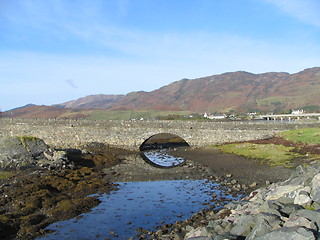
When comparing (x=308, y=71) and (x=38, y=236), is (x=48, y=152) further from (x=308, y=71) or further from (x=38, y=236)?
(x=308, y=71)

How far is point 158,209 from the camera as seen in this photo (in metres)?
16.4

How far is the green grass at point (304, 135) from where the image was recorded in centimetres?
3458

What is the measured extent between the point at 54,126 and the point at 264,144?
31.6 metres

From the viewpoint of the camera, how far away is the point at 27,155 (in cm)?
3014

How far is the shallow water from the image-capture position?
44.2ft

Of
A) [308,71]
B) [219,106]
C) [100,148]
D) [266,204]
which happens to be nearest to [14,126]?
[100,148]

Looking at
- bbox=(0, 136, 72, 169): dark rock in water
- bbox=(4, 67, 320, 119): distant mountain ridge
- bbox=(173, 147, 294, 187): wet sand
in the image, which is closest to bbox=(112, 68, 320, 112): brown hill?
bbox=(4, 67, 320, 119): distant mountain ridge

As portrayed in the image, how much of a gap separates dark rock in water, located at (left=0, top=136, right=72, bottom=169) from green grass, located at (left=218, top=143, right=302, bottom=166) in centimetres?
2009

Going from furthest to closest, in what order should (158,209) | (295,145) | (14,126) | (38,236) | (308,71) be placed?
1. (308,71)
2. (14,126)
3. (295,145)
4. (158,209)
5. (38,236)

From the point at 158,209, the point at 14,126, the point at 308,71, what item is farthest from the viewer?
the point at 308,71

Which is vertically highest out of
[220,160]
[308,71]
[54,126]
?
[308,71]

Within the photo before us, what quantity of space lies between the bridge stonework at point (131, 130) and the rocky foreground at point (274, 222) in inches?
1091

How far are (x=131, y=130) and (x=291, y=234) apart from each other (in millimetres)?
36356

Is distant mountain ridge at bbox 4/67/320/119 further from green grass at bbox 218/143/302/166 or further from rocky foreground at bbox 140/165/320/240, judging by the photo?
rocky foreground at bbox 140/165/320/240
